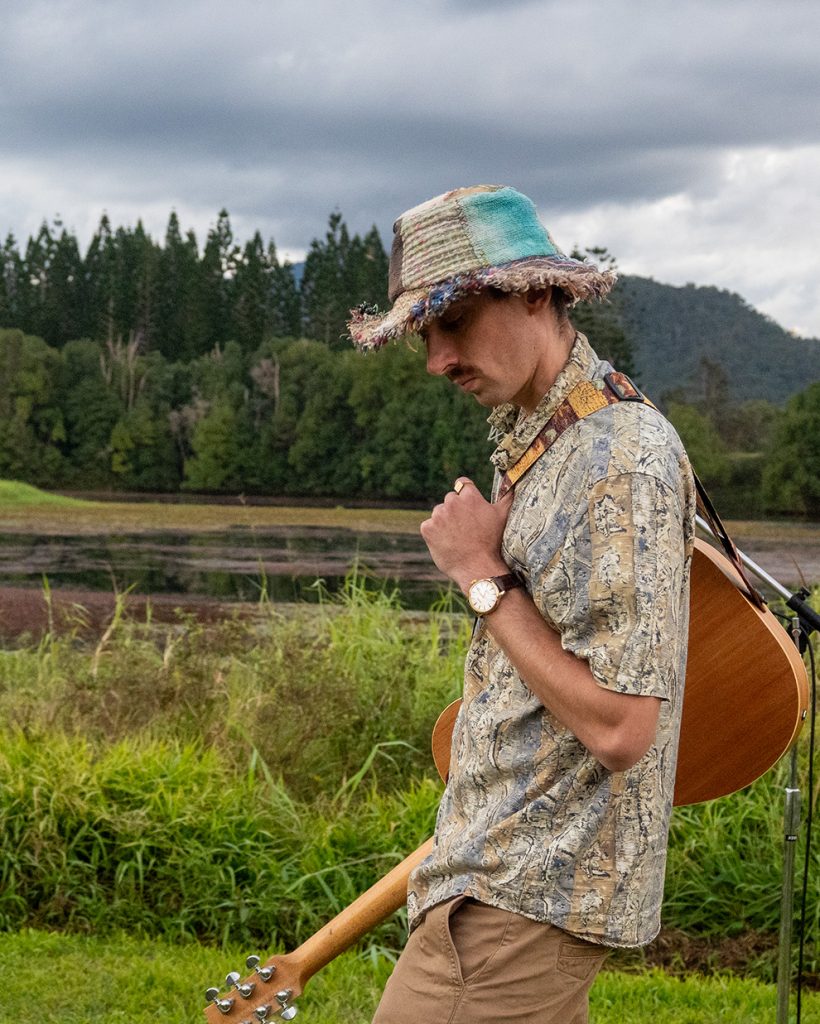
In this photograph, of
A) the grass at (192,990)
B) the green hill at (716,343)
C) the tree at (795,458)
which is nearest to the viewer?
the grass at (192,990)

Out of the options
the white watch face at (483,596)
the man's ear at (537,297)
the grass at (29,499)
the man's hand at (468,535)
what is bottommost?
the grass at (29,499)

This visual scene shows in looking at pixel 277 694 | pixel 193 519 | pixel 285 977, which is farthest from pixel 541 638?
pixel 193 519

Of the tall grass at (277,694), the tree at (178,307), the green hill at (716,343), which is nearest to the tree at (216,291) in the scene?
the tree at (178,307)

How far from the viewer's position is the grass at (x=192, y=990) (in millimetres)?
4148

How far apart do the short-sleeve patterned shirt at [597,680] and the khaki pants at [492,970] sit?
4cm

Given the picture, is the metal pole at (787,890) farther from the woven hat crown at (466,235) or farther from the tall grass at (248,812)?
the tall grass at (248,812)

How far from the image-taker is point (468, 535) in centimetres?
187

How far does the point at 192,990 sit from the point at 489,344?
3.13m

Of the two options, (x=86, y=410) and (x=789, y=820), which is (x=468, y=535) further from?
(x=86, y=410)

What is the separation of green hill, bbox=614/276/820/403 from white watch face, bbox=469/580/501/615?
55.5 m

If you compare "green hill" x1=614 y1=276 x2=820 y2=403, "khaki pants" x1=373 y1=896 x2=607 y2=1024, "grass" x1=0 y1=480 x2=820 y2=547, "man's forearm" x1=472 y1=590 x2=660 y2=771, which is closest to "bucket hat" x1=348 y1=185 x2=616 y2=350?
"man's forearm" x1=472 y1=590 x2=660 y2=771

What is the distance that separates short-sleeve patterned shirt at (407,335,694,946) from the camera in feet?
5.51

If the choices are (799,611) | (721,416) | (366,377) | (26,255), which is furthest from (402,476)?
(799,611)

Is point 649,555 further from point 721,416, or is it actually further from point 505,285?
point 721,416
